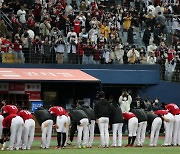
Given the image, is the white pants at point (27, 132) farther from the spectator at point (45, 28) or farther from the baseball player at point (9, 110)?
the spectator at point (45, 28)

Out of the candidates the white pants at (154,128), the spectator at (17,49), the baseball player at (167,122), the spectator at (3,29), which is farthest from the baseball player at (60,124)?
the spectator at (3,29)

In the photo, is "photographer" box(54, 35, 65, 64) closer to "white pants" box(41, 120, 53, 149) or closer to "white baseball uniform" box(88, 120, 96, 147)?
"white baseball uniform" box(88, 120, 96, 147)

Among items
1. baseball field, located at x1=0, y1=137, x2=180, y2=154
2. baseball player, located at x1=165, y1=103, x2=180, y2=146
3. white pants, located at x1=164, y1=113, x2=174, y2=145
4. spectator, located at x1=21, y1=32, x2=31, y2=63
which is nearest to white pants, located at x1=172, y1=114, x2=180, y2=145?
baseball player, located at x1=165, y1=103, x2=180, y2=146

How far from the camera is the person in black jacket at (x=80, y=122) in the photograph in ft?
86.9

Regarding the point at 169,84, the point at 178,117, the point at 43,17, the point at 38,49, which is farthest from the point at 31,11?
the point at 178,117

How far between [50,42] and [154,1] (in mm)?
10462

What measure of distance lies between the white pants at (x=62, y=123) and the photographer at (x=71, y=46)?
10891mm

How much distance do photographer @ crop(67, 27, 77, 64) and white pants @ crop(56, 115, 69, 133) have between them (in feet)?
35.7

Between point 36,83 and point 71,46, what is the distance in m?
2.49

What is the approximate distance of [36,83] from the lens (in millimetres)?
35656

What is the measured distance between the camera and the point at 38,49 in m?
35.8

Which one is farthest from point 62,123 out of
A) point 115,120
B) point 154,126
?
point 154,126

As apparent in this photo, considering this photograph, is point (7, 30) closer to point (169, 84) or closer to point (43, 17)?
point (43, 17)

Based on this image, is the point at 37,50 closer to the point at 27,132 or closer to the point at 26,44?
the point at 26,44
